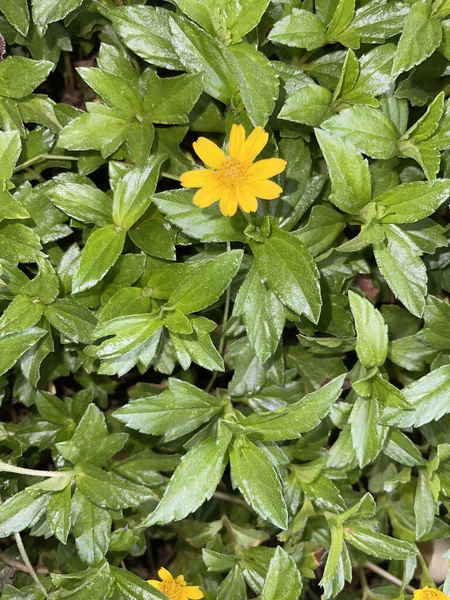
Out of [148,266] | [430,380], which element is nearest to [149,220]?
[148,266]

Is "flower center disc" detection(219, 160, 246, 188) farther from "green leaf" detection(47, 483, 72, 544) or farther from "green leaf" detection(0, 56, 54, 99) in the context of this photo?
"green leaf" detection(47, 483, 72, 544)

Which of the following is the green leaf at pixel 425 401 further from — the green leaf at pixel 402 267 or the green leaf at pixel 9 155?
the green leaf at pixel 9 155

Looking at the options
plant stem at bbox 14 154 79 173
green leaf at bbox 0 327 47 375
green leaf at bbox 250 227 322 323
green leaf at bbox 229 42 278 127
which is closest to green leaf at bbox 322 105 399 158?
green leaf at bbox 229 42 278 127

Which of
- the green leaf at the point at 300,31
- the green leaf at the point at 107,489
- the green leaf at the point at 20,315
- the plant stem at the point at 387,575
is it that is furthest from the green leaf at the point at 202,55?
the plant stem at the point at 387,575

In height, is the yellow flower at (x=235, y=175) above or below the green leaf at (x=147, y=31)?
below

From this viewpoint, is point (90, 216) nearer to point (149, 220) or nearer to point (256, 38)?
point (149, 220)

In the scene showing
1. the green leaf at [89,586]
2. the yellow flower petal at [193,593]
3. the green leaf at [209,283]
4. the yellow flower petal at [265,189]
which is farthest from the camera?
the yellow flower petal at [193,593]

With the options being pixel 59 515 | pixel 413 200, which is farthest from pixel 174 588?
pixel 413 200
